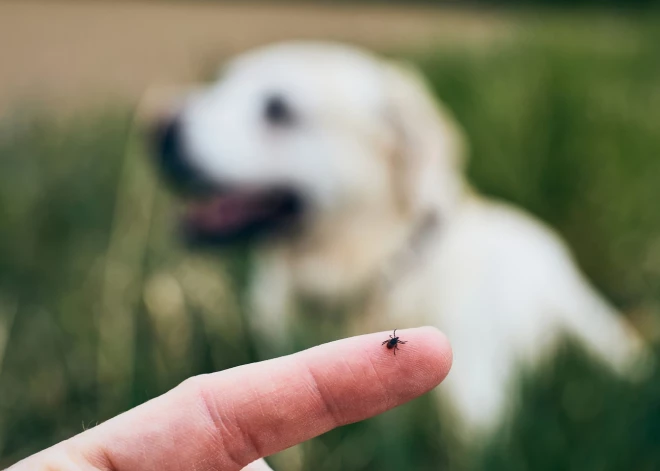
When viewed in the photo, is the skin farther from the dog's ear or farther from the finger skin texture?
the dog's ear

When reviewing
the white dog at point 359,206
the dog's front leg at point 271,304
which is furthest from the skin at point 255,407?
the white dog at point 359,206

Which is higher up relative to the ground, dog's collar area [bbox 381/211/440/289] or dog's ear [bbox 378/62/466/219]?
dog's ear [bbox 378/62/466/219]

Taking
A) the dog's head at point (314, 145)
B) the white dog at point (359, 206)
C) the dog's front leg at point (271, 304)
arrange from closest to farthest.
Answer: the dog's front leg at point (271, 304), the white dog at point (359, 206), the dog's head at point (314, 145)

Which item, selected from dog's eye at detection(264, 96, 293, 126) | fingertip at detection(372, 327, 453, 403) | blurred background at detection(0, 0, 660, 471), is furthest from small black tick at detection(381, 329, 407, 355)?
dog's eye at detection(264, 96, 293, 126)

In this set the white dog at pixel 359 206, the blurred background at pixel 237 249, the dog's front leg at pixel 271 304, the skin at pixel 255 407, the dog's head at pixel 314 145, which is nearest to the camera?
the skin at pixel 255 407

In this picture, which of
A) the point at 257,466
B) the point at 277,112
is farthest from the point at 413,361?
the point at 277,112

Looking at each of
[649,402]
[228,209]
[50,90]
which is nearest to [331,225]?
[228,209]

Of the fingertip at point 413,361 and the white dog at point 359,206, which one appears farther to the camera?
the white dog at point 359,206

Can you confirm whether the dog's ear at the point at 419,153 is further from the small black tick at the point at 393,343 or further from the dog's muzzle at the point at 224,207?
the small black tick at the point at 393,343
